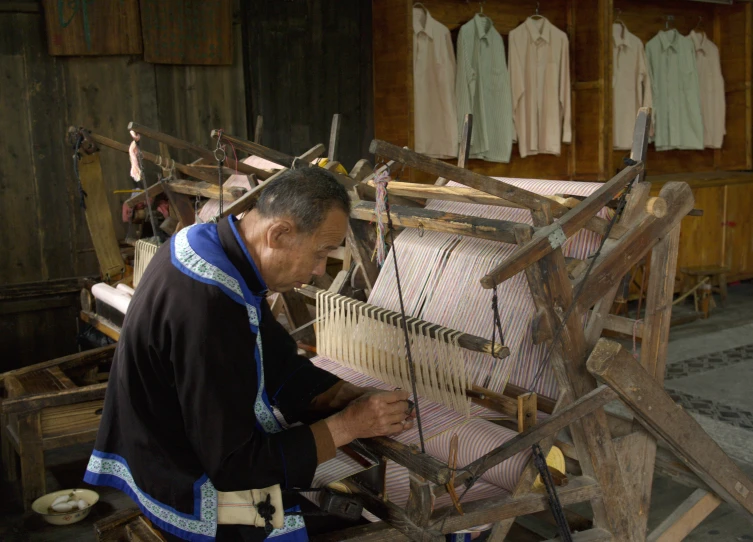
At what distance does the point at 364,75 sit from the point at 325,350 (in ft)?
13.2

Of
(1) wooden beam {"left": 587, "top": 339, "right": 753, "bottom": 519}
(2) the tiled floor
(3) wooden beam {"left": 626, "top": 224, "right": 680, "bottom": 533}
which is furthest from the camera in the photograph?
(2) the tiled floor

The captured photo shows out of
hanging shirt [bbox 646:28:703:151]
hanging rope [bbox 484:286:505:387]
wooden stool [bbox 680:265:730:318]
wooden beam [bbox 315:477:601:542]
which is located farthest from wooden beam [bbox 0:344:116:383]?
hanging shirt [bbox 646:28:703:151]

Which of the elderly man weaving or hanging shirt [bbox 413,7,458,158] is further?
hanging shirt [bbox 413,7,458,158]

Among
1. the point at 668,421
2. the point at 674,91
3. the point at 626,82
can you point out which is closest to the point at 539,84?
the point at 626,82

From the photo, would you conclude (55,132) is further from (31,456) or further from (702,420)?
(702,420)

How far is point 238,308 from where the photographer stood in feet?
6.17

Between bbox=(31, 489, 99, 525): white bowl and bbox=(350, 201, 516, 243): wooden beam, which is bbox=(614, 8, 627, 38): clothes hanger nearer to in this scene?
bbox=(350, 201, 516, 243): wooden beam

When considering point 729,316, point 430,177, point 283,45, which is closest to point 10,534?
point 283,45

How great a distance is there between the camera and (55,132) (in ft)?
18.1

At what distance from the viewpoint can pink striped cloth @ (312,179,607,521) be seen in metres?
2.42

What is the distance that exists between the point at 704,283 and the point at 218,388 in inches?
247

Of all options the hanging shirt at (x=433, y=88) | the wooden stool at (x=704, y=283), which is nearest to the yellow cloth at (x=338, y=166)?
the hanging shirt at (x=433, y=88)

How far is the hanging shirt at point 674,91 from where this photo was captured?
8.11 meters

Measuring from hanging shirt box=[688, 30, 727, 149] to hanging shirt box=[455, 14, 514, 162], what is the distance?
106 inches
